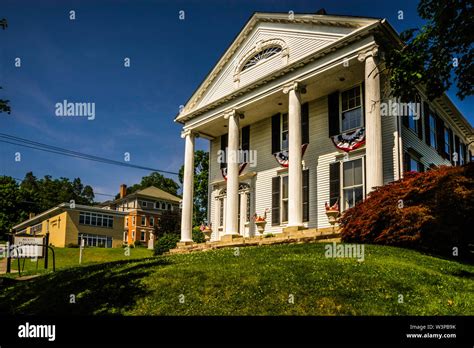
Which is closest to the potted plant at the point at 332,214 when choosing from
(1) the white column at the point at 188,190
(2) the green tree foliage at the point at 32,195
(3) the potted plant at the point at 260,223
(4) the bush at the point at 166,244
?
(3) the potted plant at the point at 260,223

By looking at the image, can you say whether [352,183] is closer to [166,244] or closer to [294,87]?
[294,87]

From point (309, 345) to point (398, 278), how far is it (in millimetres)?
3321

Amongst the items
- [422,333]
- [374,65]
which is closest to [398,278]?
[422,333]

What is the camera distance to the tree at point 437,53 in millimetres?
10445

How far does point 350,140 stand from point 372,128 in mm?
2512

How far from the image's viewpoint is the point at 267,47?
2070cm

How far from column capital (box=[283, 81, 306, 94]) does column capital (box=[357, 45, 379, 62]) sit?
2876 mm

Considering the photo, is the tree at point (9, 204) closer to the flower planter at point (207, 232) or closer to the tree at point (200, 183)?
the tree at point (200, 183)

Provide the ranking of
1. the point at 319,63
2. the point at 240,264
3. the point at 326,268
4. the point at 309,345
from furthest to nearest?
1. the point at 319,63
2. the point at 240,264
3. the point at 326,268
4. the point at 309,345

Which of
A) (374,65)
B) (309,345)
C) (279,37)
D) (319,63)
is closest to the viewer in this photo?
(309,345)

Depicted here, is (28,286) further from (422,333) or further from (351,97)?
(351,97)

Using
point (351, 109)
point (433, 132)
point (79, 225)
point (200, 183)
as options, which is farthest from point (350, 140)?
point (79, 225)

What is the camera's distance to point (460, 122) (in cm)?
2339

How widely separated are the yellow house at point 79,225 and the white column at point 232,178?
113ft
